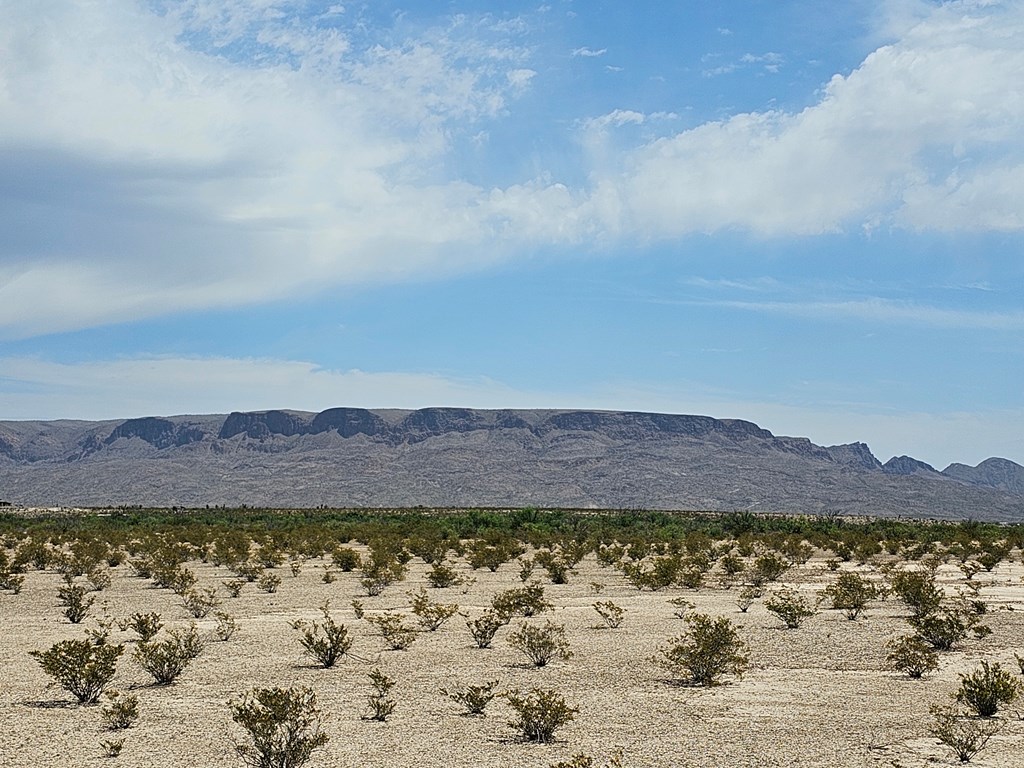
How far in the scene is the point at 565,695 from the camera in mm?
14078

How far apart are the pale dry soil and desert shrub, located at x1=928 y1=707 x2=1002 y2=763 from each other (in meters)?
0.15

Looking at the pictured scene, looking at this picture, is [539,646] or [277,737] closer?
[277,737]

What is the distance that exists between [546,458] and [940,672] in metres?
161

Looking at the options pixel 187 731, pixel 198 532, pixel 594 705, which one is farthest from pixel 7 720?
pixel 198 532

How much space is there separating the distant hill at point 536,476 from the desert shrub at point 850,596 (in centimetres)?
11544

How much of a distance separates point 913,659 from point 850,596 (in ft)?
24.8

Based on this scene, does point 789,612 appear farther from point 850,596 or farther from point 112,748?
point 112,748

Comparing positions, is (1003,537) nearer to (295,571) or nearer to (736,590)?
(736,590)

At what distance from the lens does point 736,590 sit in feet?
91.8

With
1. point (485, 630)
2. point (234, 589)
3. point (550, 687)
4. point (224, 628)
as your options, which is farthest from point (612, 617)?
point (234, 589)

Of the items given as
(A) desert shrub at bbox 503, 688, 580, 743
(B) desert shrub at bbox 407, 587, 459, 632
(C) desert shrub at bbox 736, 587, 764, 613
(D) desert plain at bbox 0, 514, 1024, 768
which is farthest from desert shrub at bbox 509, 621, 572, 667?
(C) desert shrub at bbox 736, 587, 764, 613

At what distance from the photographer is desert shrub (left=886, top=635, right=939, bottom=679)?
15086mm

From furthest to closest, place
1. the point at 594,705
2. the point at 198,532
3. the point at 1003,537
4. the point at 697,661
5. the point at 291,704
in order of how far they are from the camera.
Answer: the point at 1003,537, the point at 198,532, the point at 697,661, the point at 594,705, the point at 291,704

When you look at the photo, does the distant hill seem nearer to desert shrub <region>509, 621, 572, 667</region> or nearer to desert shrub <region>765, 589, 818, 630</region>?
desert shrub <region>765, 589, 818, 630</region>
